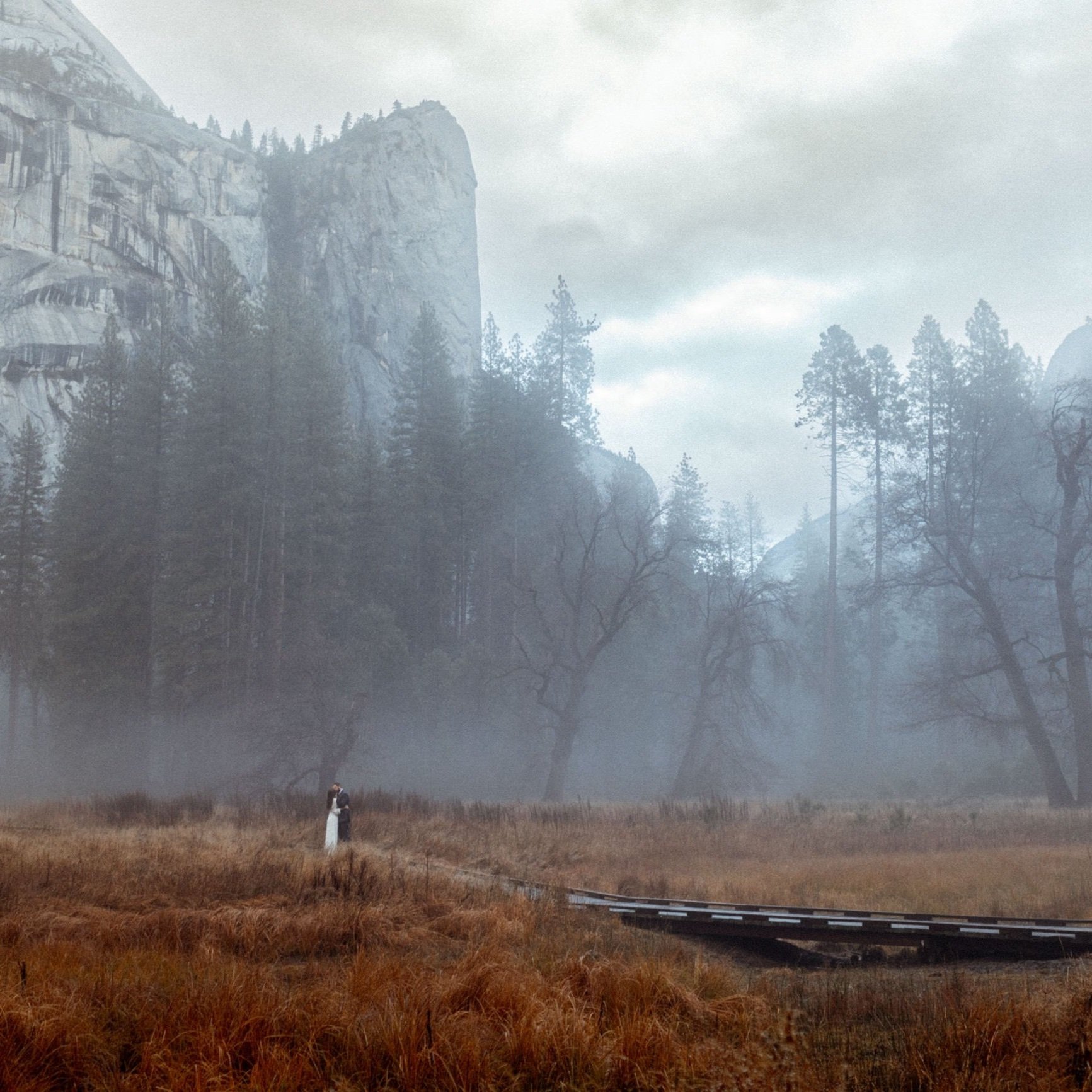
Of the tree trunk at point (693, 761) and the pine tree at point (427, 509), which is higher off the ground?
the pine tree at point (427, 509)

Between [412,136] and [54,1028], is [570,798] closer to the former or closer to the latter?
[54,1028]

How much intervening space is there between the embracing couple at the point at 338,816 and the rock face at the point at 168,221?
55600 mm

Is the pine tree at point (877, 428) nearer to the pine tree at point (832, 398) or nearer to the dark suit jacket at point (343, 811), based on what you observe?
the pine tree at point (832, 398)

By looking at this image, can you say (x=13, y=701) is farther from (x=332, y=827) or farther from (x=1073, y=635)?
(x=1073, y=635)

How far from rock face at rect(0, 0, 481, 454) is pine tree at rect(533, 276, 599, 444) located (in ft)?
58.2

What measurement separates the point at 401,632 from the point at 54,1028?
3799 centimetres

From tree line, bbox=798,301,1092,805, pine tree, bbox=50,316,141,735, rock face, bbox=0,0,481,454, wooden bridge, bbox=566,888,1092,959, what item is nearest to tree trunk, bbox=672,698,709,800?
tree line, bbox=798,301,1092,805

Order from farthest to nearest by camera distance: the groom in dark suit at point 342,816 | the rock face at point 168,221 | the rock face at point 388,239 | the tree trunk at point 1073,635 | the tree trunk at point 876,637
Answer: the rock face at point 388,239
the rock face at point 168,221
the tree trunk at point 876,637
the tree trunk at point 1073,635
the groom in dark suit at point 342,816

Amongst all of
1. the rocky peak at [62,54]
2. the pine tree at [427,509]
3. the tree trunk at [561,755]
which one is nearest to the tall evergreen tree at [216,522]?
the pine tree at [427,509]

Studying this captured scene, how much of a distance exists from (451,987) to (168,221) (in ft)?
263

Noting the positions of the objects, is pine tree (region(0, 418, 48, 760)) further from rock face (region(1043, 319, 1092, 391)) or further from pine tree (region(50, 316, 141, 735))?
rock face (region(1043, 319, 1092, 391))

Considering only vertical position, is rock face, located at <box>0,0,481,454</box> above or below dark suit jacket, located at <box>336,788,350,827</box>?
above

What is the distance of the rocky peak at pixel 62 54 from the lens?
78.5 meters

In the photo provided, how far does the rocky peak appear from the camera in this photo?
7850cm
